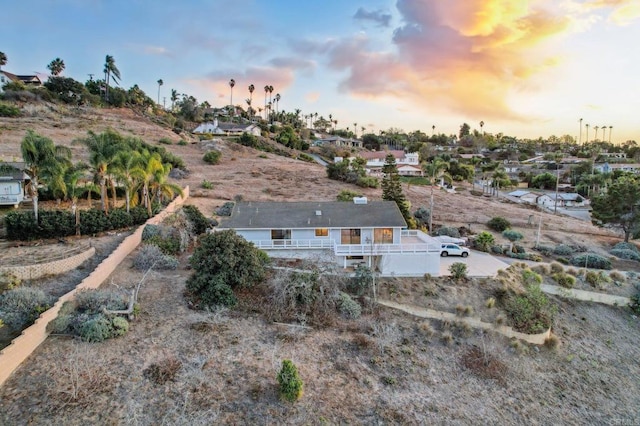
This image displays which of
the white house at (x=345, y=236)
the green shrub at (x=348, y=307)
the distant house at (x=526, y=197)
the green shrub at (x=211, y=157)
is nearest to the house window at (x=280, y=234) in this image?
the white house at (x=345, y=236)

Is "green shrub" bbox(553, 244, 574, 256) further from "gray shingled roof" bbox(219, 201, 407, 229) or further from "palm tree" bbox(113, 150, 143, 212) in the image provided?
"palm tree" bbox(113, 150, 143, 212)

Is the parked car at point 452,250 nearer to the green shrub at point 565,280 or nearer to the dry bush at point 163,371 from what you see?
the green shrub at point 565,280

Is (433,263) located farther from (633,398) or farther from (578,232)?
(578,232)

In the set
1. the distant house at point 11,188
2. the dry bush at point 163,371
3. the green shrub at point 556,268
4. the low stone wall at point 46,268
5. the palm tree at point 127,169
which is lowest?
the dry bush at point 163,371

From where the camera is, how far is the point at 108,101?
9856cm

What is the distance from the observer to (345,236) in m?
25.4

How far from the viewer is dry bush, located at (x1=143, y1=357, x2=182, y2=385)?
41.4 feet

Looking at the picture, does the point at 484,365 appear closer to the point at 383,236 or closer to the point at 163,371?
the point at 383,236

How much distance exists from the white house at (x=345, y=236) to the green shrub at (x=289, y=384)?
1117 cm

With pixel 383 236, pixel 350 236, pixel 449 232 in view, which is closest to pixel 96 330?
pixel 350 236

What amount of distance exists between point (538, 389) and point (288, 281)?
1216 cm

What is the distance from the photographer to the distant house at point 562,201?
65812 millimetres

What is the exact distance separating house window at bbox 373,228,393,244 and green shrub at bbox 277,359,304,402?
13.7m

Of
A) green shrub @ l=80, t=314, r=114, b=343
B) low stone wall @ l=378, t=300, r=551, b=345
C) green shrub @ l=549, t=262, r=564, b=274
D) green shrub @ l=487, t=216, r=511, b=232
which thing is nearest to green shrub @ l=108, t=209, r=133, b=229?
green shrub @ l=80, t=314, r=114, b=343
